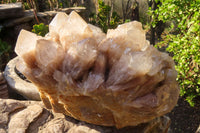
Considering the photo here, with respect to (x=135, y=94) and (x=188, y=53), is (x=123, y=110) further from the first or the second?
(x=188, y=53)

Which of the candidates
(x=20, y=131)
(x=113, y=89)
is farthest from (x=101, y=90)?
(x=20, y=131)

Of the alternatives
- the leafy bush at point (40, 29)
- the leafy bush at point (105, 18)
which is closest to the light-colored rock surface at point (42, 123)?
the leafy bush at point (40, 29)

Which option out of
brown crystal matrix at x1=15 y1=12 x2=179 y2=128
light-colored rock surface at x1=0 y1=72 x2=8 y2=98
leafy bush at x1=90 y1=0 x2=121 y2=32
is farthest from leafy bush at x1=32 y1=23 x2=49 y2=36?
brown crystal matrix at x1=15 y1=12 x2=179 y2=128

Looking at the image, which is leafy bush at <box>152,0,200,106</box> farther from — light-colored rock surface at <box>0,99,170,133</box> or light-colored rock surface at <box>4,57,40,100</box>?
light-colored rock surface at <box>4,57,40,100</box>

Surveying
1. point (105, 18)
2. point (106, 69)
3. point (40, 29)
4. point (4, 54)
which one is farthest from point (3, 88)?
point (105, 18)

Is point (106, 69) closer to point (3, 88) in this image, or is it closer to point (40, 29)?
point (3, 88)

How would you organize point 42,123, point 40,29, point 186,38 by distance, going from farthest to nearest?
1. point 40,29
2. point 186,38
3. point 42,123
